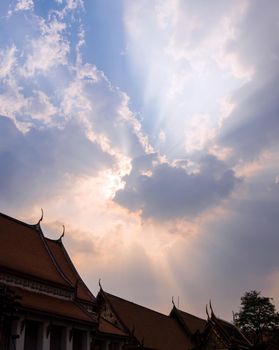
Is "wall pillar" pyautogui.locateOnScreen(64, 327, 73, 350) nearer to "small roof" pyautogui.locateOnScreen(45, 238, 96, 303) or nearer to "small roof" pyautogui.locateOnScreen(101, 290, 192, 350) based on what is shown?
"small roof" pyautogui.locateOnScreen(45, 238, 96, 303)

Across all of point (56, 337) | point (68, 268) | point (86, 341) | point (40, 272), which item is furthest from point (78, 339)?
point (68, 268)

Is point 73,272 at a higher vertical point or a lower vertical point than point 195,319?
lower

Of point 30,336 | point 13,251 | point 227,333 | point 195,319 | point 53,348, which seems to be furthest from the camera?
point 195,319

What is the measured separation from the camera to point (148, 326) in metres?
38.5

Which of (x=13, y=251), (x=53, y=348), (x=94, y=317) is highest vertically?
(x=13, y=251)

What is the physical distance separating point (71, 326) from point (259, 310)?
39.6 m

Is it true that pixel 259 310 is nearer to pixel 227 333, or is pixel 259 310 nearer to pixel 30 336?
pixel 227 333

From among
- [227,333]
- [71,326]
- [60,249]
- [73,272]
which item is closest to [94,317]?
[71,326]

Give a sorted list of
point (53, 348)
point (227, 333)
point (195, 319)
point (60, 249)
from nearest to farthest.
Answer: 1. point (53, 348)
2. point (227, 333)
3. point (60, 249)
4. point (195, 319)

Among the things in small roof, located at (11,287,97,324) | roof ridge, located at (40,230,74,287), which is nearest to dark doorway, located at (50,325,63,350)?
small roof, located at (11,287,97,324)

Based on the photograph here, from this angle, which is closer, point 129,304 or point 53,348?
point 53,348

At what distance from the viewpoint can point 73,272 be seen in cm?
3017

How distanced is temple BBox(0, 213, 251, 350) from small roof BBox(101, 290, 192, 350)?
109mm

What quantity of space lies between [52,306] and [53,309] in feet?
1.65
